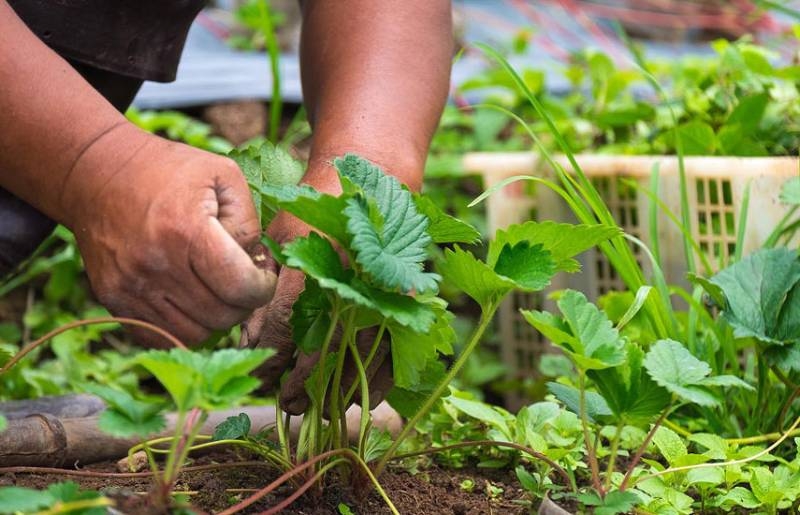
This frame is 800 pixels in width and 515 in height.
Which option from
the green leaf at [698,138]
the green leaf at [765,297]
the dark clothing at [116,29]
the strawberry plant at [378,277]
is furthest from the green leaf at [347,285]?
the green leaf at [698,138]

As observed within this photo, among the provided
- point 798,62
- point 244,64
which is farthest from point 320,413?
point 244,64

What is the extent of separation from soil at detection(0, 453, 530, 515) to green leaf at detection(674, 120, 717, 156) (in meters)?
0.81

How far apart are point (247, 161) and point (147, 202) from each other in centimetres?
23

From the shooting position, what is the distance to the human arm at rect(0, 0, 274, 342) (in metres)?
0.86

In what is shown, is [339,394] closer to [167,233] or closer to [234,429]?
[234,429]

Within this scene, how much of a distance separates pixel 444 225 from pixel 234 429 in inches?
10.8

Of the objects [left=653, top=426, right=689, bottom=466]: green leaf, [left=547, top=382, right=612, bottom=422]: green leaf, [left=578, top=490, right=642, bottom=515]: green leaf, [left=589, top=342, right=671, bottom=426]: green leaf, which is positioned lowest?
[left=653, top=426, right=689, bottom=466]: green leaf

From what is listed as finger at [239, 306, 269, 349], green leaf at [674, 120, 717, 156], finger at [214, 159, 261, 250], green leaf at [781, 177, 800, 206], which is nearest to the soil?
finger at [239, 306, 269, 349]

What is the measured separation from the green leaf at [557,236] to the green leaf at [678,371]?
107mm

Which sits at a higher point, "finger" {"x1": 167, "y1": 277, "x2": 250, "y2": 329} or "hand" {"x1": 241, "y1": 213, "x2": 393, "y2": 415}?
"finger" {"x1": 167, "y1": 277, "x2": 250, "y2": 329}

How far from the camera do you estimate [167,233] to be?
0.86m

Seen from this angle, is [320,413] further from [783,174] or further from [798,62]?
[798,62]

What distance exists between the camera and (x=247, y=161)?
1082 mm

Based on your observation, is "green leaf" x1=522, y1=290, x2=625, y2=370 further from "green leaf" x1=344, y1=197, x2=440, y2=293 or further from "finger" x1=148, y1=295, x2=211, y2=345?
"finger" x1=148, y1=295, x2=211, y2=345
